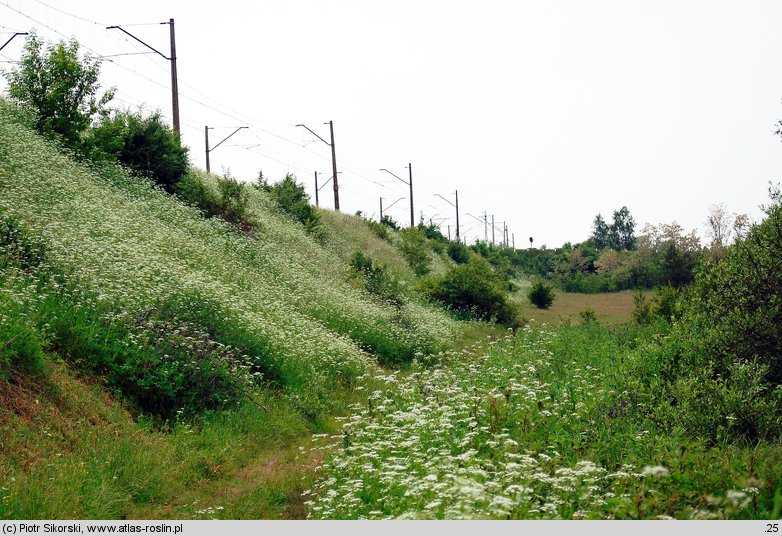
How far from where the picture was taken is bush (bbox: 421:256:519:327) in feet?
93.8

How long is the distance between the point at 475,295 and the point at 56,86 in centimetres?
1713

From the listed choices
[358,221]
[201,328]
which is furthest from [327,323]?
[358,221]

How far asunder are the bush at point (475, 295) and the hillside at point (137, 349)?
8.51 meters

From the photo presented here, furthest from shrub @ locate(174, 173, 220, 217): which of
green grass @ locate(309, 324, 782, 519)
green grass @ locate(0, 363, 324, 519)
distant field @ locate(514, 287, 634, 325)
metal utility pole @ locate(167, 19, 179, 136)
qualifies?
green grass @ locate(309, 324, 782, 519)

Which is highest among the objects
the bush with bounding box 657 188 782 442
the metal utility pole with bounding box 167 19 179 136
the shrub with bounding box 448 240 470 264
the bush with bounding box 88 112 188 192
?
the metal utility pole with bounding box 167 19 179 136

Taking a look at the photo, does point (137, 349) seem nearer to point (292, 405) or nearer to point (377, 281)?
point (292, 405)

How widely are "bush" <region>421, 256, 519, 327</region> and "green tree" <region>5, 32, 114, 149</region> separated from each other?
15117 millimetres

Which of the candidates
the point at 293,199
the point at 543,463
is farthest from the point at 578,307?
the point at 543,463

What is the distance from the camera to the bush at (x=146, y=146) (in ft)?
71.9

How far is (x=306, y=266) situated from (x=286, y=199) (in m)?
8.90

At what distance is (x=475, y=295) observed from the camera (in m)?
28.6

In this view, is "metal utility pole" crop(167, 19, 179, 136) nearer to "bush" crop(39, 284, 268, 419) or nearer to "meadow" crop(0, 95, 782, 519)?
"meadow" crop(0, 95, 782, 519)

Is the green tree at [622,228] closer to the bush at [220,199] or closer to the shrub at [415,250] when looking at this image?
the shrub at [415,250]
